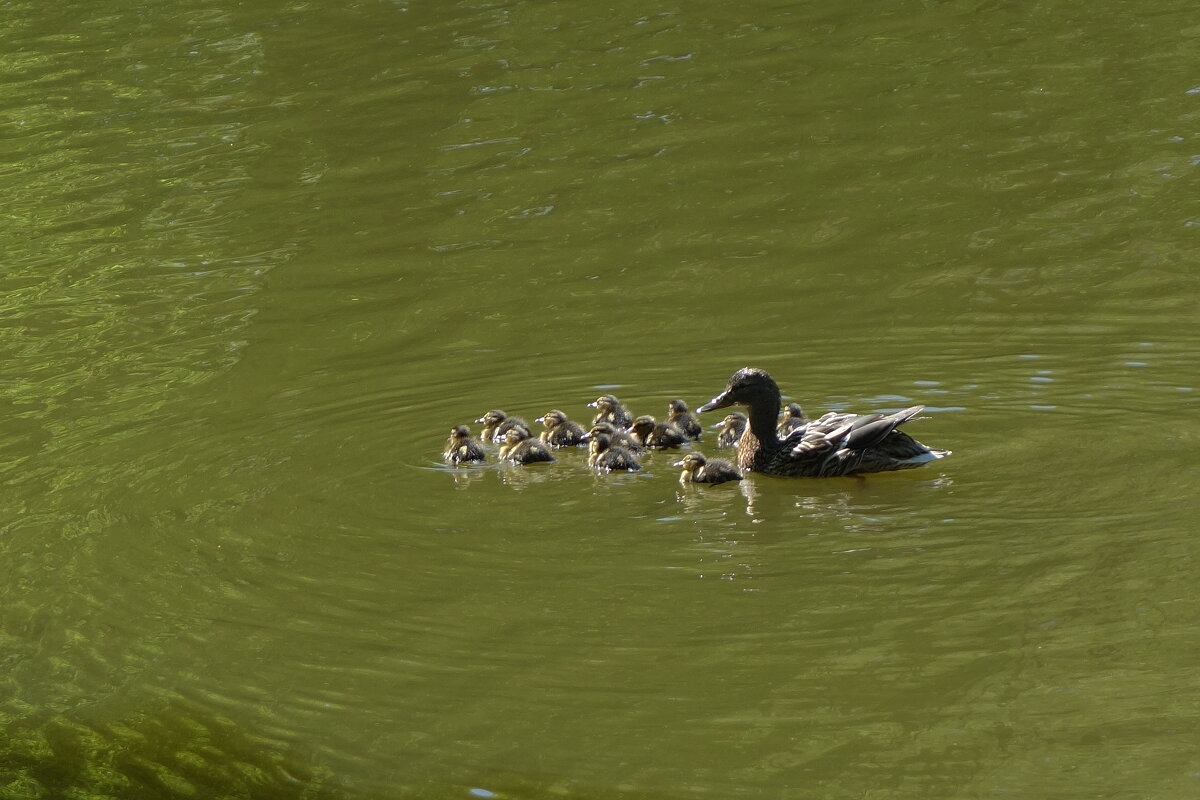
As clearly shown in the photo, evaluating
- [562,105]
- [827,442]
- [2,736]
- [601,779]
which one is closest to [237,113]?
[562,105]

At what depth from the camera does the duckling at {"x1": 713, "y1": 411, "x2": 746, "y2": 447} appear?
9250 millimetres

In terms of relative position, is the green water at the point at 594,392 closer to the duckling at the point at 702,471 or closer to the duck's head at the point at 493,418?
the duckling at the point at 702,471

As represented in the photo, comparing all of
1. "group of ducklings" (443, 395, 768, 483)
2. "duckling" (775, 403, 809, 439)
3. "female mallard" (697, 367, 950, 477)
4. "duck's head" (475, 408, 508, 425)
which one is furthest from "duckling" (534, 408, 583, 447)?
"duckling" (775, 403, 809, 439)

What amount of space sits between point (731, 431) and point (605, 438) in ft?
3.93

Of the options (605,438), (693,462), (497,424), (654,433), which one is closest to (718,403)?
(654,433)

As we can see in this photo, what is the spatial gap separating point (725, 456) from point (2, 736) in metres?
4.15

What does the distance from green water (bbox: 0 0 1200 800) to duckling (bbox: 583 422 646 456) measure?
5.8 inches

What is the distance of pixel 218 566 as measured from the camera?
23.7 ft

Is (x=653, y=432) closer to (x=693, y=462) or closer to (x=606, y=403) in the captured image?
(x=606, y=403)

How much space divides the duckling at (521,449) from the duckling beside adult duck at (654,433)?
0.49 metres

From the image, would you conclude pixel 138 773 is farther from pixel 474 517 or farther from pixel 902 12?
pixel 902 12

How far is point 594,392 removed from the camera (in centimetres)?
941

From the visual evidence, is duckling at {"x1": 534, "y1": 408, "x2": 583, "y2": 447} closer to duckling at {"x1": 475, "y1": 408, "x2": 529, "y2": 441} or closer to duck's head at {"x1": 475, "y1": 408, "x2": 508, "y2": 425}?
duckling at {"x1": 475, "y1": 408, "x2": 529, "y2": 441}

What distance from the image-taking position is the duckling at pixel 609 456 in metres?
8.23
